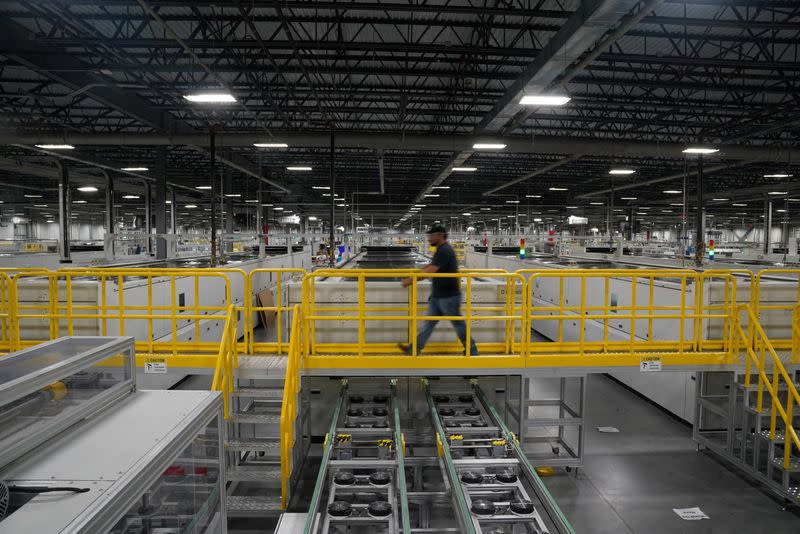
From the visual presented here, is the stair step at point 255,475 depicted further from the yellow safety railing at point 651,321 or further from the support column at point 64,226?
the support column at point 64,226

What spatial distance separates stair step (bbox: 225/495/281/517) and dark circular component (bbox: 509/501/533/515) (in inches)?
95.7

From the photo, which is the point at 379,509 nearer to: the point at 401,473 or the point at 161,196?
the point at 401,473

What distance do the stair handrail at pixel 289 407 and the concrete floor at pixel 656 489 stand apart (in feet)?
10.9

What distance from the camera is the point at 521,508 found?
426 cm

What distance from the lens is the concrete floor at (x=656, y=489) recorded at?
17.7 feet

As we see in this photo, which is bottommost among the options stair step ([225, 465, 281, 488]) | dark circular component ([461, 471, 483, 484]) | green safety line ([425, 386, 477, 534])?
stair step ([225, 465, 281, 488])

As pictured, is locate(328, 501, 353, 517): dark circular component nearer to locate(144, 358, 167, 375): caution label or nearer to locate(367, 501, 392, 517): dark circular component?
locate(367, 501, 392, 517): dark circular component

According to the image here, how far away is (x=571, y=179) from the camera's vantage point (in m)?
28.4

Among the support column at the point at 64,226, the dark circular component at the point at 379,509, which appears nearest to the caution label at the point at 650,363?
the dark circular component at the point at 379,509

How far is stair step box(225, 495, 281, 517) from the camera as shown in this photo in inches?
196

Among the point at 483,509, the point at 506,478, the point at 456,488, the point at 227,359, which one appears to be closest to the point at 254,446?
the point at 227,359

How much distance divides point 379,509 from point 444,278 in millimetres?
2913

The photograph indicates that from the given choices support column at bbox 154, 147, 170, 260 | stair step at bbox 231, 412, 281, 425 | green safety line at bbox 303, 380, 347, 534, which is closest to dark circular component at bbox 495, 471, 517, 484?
green safety line at bbox 303, 380, 347, 534

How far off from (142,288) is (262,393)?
4575 mm
